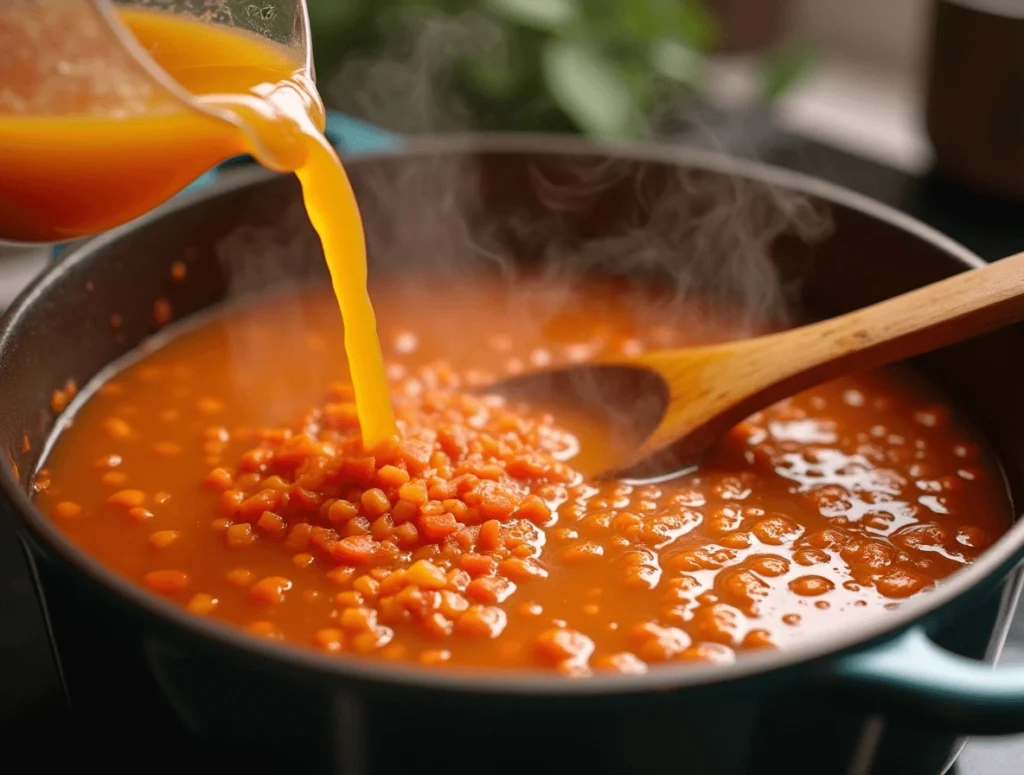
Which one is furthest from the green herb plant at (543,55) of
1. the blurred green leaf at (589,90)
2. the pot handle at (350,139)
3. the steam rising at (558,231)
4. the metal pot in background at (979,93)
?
the metal pot in background at (979,93)

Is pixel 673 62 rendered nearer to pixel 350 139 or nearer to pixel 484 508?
pixel 350 139

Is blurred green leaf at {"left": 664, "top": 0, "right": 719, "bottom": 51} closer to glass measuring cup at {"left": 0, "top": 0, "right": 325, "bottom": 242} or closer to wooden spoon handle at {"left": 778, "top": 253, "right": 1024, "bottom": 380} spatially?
wooden spoon handle at {"left": 778, "top": 253, "right": 1024, "bottom": 380}

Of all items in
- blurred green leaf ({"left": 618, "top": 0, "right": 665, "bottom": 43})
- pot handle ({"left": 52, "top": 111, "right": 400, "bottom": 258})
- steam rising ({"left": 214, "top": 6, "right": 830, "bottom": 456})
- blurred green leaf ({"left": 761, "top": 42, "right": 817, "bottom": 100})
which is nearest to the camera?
steam rising ({"left": 214, "top": 6, "right": 830, "bottom": 456})

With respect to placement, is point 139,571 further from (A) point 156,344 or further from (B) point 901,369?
(B) point 901,369

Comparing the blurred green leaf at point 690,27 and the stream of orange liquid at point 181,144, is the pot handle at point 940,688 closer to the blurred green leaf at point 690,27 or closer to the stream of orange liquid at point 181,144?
the stream of orange liquid at point 181,144

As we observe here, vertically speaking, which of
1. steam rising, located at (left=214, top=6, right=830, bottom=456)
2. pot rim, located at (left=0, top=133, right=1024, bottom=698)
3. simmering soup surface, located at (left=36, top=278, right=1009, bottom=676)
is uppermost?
pot rim, located at (left=0, top=133, right=1024, bottom=698)

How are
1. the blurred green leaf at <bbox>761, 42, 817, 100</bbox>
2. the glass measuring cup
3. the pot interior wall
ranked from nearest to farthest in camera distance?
the glass measuring cup → the pot interior wall → the blurred green leaf at <bbox>761, 42, 817, 100</bbox>

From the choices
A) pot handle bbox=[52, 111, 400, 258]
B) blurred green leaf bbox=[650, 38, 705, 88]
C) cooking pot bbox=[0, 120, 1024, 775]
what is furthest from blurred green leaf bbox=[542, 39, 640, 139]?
cooking pot bbox=[0, 120, 1024, 775]

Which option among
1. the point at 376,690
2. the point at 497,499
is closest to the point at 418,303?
the point at 497,499
